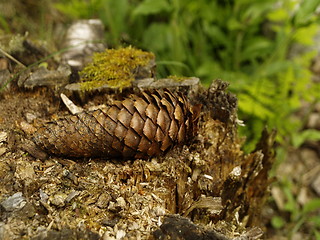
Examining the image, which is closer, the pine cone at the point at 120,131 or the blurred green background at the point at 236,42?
the pine cone at the point at 120,131

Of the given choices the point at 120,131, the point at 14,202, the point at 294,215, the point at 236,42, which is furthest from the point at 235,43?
the point at 14,202

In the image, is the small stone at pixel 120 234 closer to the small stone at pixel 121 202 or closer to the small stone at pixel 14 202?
the small stone at pixel 121 202

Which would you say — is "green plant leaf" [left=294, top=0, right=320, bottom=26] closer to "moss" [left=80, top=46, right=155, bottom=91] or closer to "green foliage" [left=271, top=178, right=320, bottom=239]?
"moss" [left=80, top=46, right=155, bottom=91]

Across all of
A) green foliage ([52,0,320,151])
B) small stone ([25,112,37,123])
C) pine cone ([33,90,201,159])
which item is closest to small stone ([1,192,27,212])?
pine cone ([33,90,201,159])

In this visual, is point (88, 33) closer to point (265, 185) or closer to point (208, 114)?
point (208, 114)

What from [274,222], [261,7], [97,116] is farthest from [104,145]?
[261,7]

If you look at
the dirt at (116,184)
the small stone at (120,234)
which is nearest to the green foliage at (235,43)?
the dirt at (116,184)
